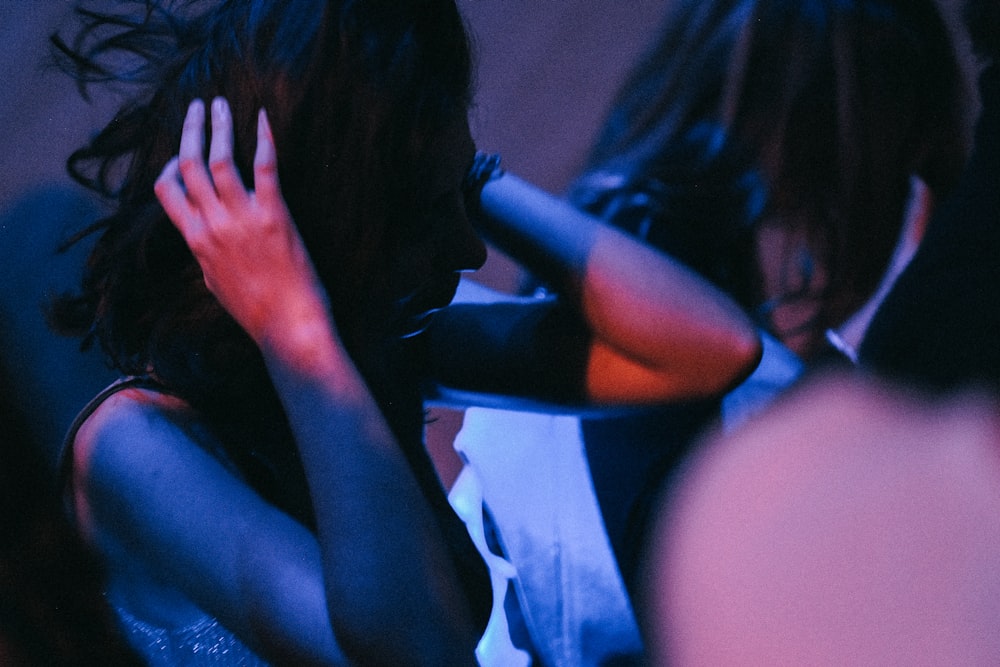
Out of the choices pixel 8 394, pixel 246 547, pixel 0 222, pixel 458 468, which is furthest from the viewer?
pixel 458 468

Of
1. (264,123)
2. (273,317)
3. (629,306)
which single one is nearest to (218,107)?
(264,123)

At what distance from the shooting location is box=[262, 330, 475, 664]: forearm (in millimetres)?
528

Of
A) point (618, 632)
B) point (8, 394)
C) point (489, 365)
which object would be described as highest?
point (8, 394)

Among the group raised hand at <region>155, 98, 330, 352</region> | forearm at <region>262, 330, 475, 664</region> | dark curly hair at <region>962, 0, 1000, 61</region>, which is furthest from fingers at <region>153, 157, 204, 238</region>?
dark curly hair at <region>962, 0, 1000, 61</region>

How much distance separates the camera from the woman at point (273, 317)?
553mm

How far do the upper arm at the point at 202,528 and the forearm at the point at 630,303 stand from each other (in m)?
0.40

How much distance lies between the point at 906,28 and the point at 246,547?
3.12ft

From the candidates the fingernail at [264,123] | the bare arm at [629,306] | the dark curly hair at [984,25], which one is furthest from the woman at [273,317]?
the dark curly hair at [984,25]

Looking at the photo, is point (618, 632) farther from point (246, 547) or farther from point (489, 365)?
point (246, 547)

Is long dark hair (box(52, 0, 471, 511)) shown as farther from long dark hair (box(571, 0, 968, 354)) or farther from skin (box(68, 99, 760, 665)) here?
long dark hair (box(571, 0, 968, 354))

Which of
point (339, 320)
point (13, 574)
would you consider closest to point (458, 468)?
point (339, 320)

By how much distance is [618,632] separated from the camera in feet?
2.99

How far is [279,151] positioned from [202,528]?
322 mm

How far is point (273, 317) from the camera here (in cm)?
58
